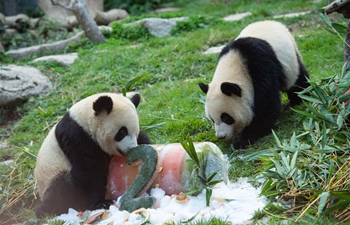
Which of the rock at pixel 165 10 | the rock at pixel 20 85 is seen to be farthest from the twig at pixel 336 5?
the rock at pixel 165 10

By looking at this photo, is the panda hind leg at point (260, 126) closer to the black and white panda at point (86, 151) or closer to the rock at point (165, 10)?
the black and white panda at point (86, 151)

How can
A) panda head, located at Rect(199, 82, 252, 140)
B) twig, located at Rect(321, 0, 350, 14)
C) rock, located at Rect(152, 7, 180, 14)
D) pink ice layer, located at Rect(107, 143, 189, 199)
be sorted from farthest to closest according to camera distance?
rock, located at Rect(152, 7, 180, 14), panda head, located at Rect(199, 82, 252, 140), twig, located at Rect(321, 0, 350, 14), pink ice layer, located at Rect(107, 143, 189, 199)

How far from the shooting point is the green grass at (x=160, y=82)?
229 inches

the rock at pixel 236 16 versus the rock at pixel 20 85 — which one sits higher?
the rock at pixel 236 16

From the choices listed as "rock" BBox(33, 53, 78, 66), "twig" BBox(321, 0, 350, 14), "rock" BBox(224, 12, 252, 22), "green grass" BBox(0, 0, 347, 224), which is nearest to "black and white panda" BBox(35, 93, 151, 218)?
"green grass" BBox(0, 0, 347, 224)

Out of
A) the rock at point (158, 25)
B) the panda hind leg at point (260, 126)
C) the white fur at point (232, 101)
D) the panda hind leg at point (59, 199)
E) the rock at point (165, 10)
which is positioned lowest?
the rock at point (165, 10)

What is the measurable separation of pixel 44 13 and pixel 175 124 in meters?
9.99

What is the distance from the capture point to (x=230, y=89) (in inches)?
210

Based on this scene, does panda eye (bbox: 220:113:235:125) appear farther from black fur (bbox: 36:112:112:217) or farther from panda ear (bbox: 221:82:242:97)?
black fur (bbox: 36:112:112:217)

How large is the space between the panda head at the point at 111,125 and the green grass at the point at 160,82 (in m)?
1.07

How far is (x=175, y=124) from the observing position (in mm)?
6379

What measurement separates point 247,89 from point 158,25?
6.56 meters

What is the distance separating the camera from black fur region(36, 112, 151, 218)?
470 centimetres

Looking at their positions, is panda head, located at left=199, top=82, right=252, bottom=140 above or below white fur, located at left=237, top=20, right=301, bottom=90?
below
